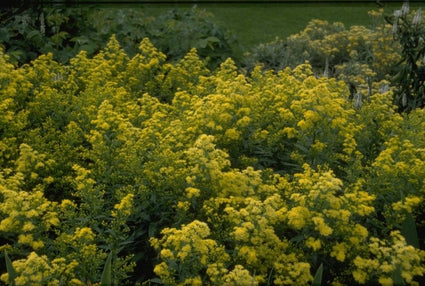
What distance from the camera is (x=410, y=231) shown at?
262cm

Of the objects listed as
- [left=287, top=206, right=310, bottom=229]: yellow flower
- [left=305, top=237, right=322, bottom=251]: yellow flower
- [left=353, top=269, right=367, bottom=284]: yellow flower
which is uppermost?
[left=287, top=206, right=310, bottom=229]: yellow flower

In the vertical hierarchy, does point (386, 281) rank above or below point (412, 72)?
below

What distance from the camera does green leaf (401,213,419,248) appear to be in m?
2.61

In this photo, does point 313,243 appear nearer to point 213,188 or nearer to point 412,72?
point 213,188

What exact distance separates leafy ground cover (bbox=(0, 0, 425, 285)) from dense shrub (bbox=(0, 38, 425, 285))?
0.4 inches

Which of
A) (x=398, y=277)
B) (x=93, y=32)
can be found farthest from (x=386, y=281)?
(x=93, y=32)

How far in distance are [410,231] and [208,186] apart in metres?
1.09

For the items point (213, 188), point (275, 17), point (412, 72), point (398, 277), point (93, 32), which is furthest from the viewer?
point (275, 17)

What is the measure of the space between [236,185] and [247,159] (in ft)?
1.38

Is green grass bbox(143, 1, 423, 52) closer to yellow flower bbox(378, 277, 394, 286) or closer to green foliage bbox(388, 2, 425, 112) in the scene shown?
green foliage bbox(388, 2, 425, 112)

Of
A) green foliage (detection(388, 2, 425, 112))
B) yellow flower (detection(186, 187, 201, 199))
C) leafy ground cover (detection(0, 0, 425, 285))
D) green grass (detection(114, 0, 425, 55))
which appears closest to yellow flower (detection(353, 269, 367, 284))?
leafy ground cover (detection(0, 0, 425, 285))

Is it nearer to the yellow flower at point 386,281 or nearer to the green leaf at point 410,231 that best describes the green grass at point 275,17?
the green leaf at point 410,231

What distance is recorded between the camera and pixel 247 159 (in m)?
3.20

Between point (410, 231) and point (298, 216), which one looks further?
point (410, 231)
